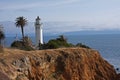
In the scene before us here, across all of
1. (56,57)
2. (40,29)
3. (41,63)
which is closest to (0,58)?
(41,63)

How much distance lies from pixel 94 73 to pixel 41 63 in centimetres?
1430

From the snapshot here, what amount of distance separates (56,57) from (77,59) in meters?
5.42

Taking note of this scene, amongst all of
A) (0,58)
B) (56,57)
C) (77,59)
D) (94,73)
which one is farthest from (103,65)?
(0,58)

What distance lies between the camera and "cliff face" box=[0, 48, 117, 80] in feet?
147

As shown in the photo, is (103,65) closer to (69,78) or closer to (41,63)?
(69,78)

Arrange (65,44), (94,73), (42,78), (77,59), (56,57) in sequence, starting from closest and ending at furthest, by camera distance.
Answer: (42,78) → (56,57) → (77,59) → (94,73) → (65,44)

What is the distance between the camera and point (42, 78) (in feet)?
165

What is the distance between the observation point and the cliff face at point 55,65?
147ft

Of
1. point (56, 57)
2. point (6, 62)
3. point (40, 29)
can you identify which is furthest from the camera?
point (40, 29)

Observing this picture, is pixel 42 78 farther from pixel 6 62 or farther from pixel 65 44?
pixel 65 44

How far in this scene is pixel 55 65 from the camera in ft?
178

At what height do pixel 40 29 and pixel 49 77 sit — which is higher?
pixel 40 29

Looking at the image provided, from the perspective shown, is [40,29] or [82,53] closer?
[82,53]

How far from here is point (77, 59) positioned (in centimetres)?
5903
